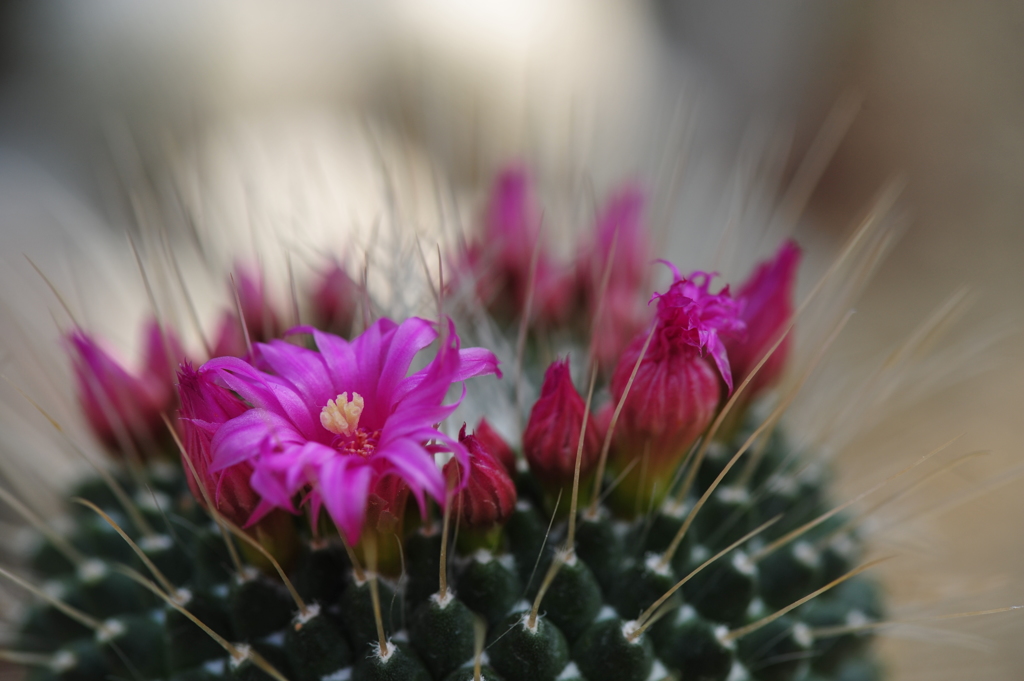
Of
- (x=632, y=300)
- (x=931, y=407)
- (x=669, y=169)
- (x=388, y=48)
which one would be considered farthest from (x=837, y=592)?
(x=388, y=48)

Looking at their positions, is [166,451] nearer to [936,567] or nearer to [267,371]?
[267,371]

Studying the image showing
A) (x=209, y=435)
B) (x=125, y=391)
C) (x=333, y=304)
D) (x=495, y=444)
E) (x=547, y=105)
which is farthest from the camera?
(x=547, y=105)

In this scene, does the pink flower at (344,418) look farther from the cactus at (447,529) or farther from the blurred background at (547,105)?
the blurred background at (547,105)

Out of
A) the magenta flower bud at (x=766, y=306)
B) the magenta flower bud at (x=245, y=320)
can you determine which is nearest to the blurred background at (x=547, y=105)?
the magenta flower bud at (x=245, y=320)

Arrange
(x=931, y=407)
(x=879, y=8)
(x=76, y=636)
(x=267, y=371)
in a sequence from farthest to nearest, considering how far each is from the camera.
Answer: (x=879, y=8) < (x=931, y=407) < (x=76, y=636) < (x=267, y=371)

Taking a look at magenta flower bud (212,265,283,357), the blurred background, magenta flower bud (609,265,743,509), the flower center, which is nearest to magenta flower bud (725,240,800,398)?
magenta flower bud (609,265,743,509)

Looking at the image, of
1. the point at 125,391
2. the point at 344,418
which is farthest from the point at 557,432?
the point at 125,391

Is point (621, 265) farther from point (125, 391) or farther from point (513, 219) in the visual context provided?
point (125, 391)

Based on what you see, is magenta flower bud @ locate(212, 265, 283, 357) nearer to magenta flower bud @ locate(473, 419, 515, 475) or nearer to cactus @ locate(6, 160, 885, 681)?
cactus @ locate(6, 160, 885, 681)
